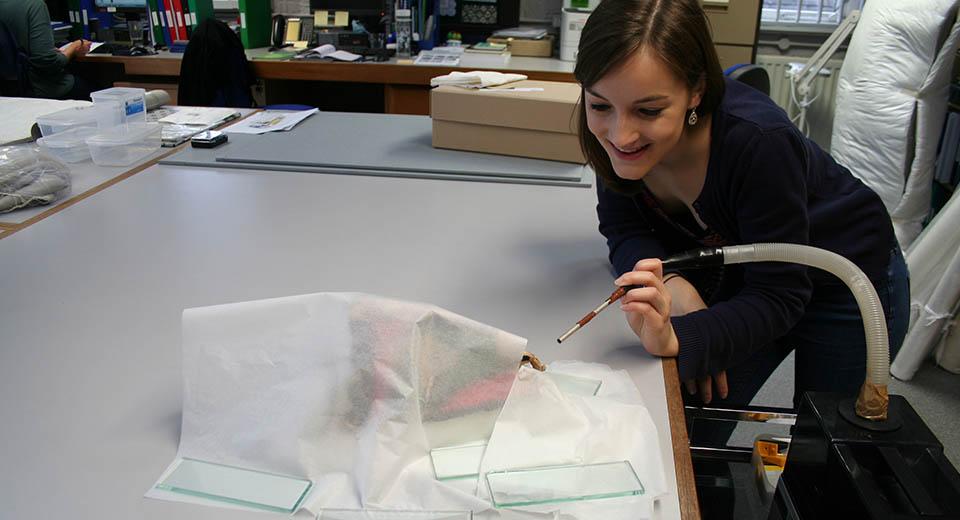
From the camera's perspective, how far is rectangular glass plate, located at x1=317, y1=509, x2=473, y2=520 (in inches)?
23.0

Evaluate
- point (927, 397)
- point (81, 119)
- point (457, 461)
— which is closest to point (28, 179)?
point (81, 119)

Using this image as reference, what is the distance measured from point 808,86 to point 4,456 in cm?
368

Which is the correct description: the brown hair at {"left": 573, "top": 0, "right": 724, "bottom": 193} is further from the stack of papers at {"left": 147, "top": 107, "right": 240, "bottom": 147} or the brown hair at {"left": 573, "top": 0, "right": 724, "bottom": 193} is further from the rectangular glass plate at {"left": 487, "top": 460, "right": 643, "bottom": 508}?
the stack of papers at {"left": 147, "top": 107, "right": 240, "bottom": 147}

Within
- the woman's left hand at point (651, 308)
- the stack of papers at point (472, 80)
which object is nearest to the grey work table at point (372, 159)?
the stack of papers at point (472, 80)

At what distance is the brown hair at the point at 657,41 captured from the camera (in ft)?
2.81

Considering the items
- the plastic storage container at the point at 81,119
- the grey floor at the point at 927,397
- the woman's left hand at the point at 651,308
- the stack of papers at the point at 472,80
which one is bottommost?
the grey floor at the point at 927,397

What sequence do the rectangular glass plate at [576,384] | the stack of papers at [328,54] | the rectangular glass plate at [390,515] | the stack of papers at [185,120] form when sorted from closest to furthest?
1. the rectangular glass plate at [390,515]
2. the rectangular glass plate at [576,384]
3. the stack of papers at [185,120]
4. the stack of papers at [328,54]

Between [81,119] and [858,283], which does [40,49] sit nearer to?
[81,119]

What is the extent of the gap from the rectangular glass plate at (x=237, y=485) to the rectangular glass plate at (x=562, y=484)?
0.58 feet

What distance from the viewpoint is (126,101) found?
1.67m

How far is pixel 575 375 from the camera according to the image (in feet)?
2.54

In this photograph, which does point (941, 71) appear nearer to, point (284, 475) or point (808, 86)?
point (808, 86)

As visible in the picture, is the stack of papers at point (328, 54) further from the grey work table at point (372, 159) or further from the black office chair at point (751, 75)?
the black office chair at point (751, 75)

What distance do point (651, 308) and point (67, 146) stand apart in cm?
144
